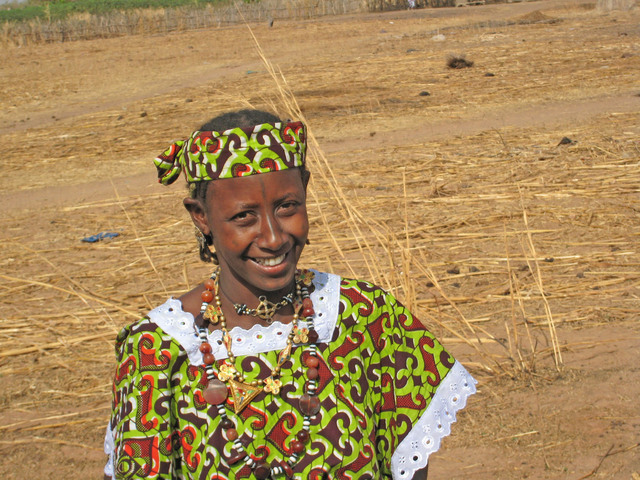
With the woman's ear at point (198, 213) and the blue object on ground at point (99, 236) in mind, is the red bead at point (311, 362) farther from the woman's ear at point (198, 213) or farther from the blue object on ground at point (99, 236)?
the blue object on ground at point (99, 236)

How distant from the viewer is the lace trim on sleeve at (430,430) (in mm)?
1888

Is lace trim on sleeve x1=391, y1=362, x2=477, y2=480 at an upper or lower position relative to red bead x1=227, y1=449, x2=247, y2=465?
lower

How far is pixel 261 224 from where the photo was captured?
171 cm

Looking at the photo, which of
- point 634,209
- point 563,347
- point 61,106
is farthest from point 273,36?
point 563,347

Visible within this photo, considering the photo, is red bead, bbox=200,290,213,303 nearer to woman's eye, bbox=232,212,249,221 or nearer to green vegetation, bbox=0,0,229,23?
woman's eye, bbox=232,212,249,221

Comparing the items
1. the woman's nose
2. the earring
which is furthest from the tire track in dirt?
the woman's nose

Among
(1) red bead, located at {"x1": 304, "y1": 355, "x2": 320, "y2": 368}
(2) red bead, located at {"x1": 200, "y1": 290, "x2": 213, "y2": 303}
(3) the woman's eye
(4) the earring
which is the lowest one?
(1) red bead, located at {"x1": 304, "y1": 355, "x2": 320, "y2": 368}

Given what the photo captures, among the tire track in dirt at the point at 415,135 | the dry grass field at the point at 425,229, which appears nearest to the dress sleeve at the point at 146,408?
the dry grass field at the point at 425,229

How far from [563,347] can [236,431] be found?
2850 millimetres

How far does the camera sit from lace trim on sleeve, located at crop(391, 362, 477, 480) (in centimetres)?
189

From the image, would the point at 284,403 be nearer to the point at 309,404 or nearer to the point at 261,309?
the point at 309,404

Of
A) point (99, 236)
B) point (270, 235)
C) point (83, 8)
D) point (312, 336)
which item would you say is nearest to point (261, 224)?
Answer: point (270, 235)

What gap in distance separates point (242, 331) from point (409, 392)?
1.52 ft

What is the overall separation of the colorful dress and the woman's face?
15cm
